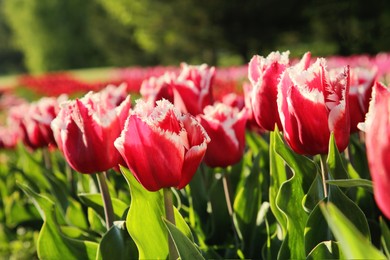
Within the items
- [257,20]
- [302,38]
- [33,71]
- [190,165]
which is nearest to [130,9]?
[257,20]

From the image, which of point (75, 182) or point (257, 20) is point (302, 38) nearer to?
point (257, 20)

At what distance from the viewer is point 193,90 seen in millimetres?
1809

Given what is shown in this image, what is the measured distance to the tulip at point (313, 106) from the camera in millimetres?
1094

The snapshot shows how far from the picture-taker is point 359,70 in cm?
177

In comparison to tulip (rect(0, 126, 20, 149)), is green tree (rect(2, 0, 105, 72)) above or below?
below

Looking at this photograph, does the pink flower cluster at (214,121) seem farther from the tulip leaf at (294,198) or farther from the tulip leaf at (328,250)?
the tulip leaf at (328,250)

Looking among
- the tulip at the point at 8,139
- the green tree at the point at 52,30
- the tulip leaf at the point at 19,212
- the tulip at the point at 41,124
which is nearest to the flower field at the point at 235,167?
the tulip at the point at 41,124

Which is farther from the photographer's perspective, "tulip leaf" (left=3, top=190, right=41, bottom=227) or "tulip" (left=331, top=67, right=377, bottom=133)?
"tulip leaf" (left=3, top=190, right=41, bottom=227)

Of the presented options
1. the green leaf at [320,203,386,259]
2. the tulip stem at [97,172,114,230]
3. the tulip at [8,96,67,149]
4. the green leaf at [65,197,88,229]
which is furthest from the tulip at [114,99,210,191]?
the tulip at [8,96,67,149]

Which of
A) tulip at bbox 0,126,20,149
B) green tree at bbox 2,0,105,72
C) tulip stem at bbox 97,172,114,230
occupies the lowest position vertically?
green tree at bbox 2,0,105,72

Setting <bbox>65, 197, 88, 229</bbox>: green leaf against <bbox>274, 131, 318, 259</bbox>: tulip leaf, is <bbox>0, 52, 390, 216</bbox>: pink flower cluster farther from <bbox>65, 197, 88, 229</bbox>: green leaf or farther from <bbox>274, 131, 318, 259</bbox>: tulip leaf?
<bbox>65, 197, 88, 229</bbox>: green leaf

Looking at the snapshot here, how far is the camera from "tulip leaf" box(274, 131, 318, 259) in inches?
48.9

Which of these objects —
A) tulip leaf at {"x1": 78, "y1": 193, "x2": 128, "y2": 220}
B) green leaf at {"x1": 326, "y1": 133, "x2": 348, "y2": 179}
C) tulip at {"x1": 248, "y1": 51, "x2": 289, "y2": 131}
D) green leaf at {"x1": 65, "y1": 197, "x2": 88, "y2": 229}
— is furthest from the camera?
green leaf at {"x1": 65, "y1": 197, "x2": 88, "y2": 229}

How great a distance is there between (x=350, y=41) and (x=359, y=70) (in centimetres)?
1993
